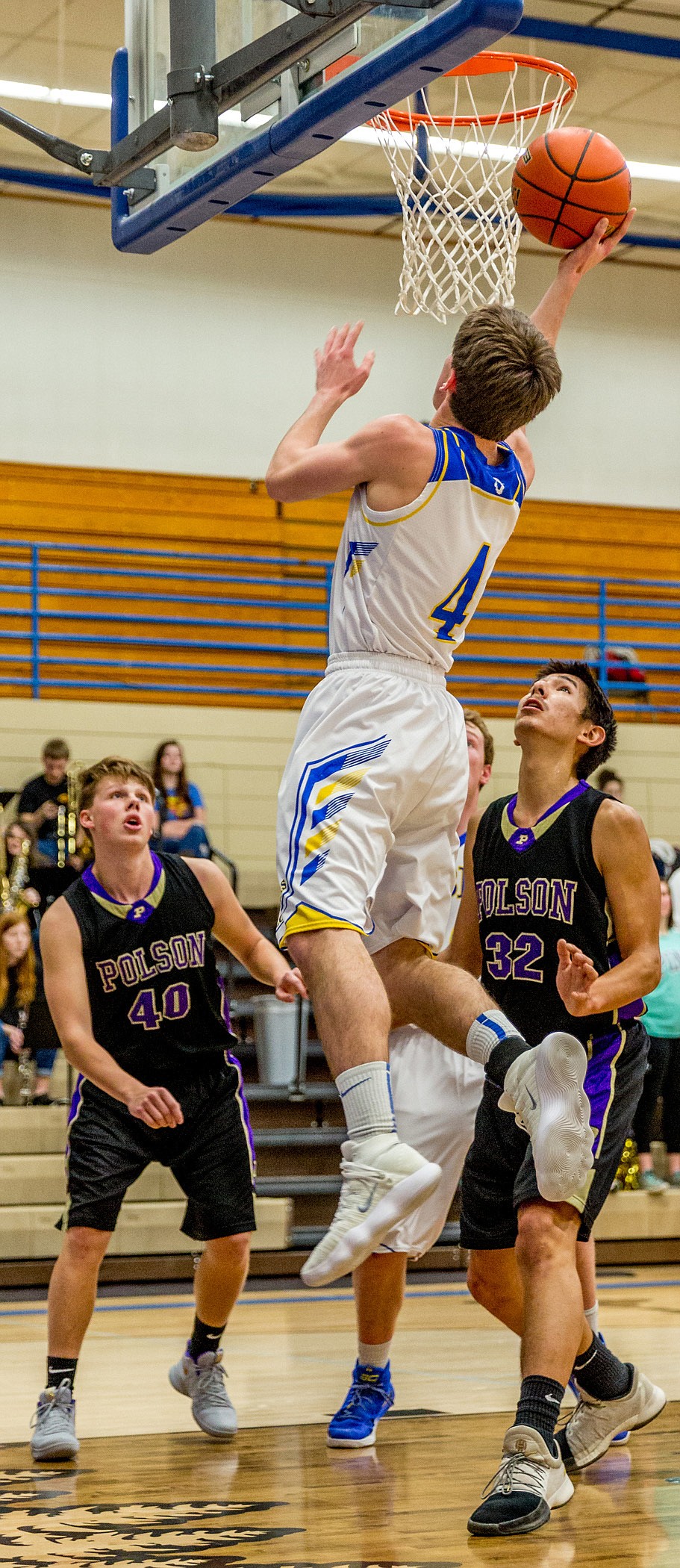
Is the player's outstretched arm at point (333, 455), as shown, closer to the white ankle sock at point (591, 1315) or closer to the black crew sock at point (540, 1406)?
the black crew sock at point (540, 1406)

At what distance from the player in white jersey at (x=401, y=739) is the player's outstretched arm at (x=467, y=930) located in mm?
420

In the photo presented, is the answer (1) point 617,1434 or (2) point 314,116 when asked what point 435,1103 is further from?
(2) point 314,116

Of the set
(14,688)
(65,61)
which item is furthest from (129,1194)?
(65,61)

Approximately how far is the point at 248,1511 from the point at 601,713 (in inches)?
84.4

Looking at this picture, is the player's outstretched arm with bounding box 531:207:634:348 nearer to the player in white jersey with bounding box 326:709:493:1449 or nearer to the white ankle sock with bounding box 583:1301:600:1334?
the player in white jersey with bounding box 326:709:493:1449

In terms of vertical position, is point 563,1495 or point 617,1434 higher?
point 563,1495

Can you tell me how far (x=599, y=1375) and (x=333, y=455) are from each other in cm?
239

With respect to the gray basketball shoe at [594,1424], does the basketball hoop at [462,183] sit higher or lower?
higher

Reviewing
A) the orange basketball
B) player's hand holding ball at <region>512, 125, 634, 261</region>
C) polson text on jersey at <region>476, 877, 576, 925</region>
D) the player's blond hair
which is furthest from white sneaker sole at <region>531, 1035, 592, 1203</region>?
the orange basketball

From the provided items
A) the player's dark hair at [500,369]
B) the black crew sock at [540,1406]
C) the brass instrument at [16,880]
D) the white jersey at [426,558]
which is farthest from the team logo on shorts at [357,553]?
the brass instrument at [16,880]

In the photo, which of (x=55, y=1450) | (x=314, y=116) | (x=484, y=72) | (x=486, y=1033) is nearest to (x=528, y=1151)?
(x=486, y=1033)

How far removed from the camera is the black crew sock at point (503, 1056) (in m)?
3.87

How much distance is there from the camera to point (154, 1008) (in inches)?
205

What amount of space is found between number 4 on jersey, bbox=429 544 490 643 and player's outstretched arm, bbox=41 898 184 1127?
144 cm
